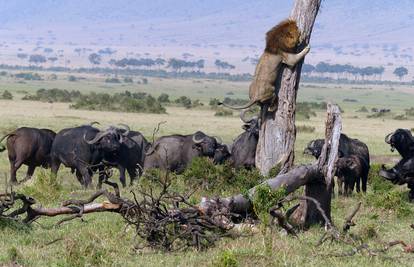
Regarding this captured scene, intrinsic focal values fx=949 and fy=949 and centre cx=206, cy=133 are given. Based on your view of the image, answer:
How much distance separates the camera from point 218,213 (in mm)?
9594

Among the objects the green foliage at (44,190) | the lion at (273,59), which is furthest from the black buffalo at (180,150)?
the lion at (273,59)

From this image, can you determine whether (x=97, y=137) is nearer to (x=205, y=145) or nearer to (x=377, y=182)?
(x=205, y=145)

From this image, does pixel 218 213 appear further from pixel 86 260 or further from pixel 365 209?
pixel 365 209

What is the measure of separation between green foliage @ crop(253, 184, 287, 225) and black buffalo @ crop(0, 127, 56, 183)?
10.6m

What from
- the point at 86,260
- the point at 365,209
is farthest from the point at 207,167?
the point at 86,260

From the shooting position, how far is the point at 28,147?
19703mm

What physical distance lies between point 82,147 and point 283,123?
19.7ft

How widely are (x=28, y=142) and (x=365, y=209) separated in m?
9.08

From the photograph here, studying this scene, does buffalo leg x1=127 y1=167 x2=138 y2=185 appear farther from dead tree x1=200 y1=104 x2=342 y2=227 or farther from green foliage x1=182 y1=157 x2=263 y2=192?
dead tree x1=200 y1=104 x2=342 y2=227

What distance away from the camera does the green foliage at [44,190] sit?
1383cm

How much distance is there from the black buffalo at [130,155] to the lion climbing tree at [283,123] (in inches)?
207

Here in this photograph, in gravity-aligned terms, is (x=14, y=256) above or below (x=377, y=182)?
above

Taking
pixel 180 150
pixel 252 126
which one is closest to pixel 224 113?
pixel 180 150

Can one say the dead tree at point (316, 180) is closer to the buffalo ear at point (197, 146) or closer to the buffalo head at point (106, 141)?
the buffalo head at point (106, 141)
